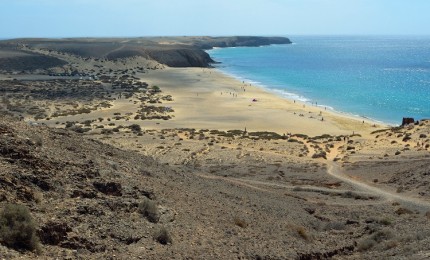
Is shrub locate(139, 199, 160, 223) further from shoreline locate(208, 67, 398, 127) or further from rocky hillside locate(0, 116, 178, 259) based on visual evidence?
shoreline locate(208, 67, 398, 127)

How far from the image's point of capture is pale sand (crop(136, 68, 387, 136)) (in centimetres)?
5544

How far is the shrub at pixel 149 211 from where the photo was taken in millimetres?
14914

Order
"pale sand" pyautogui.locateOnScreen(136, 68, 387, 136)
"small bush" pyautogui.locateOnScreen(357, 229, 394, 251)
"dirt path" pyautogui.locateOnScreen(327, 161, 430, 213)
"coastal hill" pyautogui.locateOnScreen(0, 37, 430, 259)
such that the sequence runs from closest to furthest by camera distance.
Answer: "coastal hill" pyautogui.locateOnScreen(0, 37, 430, 259), "small bush" pyautogui.locateOnScreen(357, 229, 394, 251), "dirt path" pyautogui.locateOnScreen(327, 161, 430, 213), "pale sand" pyautogui.locateOnScreen(136, 68, 387, 136)

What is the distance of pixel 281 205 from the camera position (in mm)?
22141

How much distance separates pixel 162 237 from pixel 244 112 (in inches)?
2101

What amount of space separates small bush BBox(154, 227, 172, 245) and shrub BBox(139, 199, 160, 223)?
1.21 metres

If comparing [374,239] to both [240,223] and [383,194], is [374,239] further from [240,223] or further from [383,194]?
[383,194]

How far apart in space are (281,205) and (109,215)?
10.2 meters

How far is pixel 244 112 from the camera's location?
66375 mm

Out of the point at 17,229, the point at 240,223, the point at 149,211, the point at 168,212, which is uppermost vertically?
the point at 17,229

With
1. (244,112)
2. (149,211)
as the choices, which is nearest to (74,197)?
(149,211)

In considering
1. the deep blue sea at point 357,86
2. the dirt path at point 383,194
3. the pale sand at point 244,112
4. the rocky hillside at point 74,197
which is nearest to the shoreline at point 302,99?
the deep blue sea at point 357,86

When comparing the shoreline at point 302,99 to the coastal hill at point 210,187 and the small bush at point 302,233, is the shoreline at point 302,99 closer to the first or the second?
the coastal hill at point 210,187

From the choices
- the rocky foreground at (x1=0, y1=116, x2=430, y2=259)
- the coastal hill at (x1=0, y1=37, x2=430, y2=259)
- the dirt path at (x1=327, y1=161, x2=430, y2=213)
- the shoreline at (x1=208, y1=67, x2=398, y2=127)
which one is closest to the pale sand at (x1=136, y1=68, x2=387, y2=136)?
the coastal hill at (x1=0, y1=37, x2=430, y2=259)
